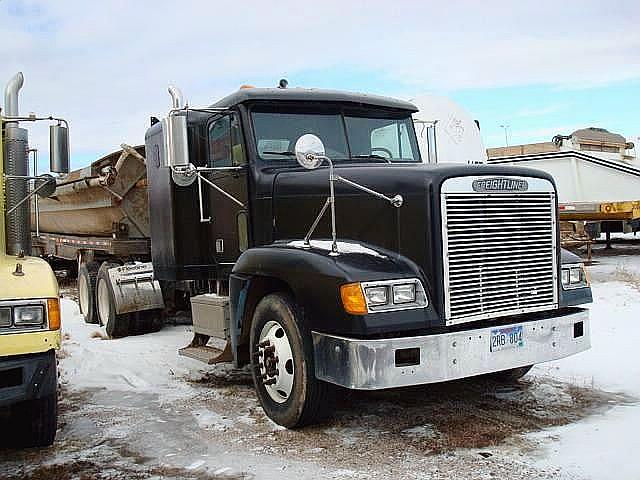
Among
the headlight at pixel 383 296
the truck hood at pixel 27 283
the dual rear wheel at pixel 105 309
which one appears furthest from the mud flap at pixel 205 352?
the dual rear wheel at pixel 105 309

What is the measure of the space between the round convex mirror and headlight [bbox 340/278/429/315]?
103 cm

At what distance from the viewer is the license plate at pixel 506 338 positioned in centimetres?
459

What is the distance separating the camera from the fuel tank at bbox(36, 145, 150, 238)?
9.95m

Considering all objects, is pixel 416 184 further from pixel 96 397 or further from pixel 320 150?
pixel 96 397

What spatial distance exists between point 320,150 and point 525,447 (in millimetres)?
2512

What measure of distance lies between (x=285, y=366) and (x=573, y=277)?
90.8 inches

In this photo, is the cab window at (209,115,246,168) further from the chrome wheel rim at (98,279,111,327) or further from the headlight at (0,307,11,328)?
the chrome wheel rim at (98,279,111,327)

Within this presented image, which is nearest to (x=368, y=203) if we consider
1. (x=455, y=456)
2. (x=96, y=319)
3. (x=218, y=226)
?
(x=455, y=456)

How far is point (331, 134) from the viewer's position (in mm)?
6223

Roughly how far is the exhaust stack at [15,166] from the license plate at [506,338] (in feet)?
11.7

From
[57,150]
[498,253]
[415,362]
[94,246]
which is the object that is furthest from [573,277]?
[94,246]

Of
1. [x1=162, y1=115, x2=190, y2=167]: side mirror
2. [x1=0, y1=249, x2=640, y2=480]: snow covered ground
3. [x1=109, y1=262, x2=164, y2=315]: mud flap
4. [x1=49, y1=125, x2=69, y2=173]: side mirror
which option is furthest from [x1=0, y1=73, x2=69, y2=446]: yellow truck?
[x1=109, y1=262, x2=164, y2=315]: mud flap

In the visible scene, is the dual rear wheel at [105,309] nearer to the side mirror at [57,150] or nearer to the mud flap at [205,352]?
the mud flap at [205,352]

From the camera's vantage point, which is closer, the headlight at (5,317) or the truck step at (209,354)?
the headlight at (5,317)
